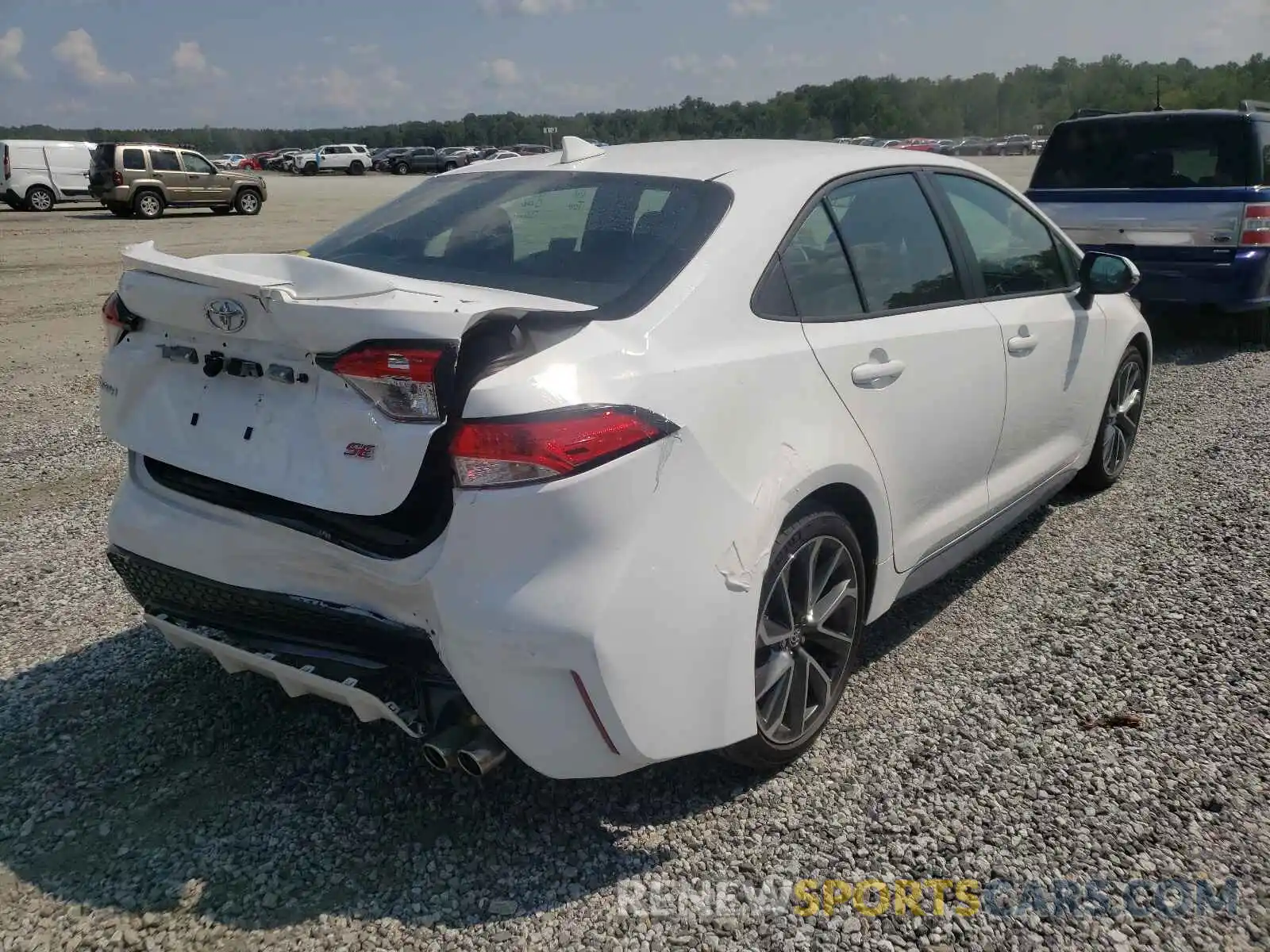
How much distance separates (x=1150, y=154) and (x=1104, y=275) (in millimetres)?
4902

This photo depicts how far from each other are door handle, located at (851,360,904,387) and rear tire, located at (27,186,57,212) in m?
30.8

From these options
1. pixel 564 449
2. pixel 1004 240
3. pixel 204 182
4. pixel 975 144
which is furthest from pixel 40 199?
pixel 975 144

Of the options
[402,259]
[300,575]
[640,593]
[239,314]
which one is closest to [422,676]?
[300,575]

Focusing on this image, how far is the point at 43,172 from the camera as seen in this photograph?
91.7ft

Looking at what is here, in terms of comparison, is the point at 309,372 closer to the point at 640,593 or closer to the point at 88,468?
the point at 640,593

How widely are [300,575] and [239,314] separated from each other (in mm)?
638

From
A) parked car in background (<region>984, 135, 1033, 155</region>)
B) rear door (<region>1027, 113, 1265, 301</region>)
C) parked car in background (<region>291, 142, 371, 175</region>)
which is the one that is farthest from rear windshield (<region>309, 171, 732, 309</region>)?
parked car in background (<region>984, 135, 1033, 155</region>)

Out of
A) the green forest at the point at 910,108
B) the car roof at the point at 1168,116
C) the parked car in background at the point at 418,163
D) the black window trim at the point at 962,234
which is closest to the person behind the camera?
the black window trim at the point at 962,234

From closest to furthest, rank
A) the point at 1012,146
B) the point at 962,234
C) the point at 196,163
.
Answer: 1. the point at 962,234
2. the point at 196,163
3. the point at 1012,146

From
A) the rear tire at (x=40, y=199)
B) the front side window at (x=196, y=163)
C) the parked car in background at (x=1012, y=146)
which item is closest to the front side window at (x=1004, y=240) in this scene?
the front side window at (x=196, y=163)

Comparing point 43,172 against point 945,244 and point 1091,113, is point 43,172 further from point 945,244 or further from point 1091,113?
point 945,244

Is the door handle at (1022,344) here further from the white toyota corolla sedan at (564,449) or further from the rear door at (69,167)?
the rear door at (69,167)

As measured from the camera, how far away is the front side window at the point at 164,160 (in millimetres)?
26234

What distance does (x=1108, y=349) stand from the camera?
4.71 meters
